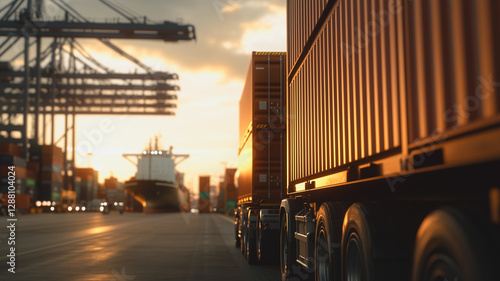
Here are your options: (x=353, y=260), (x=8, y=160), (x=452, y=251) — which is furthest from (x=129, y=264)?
(x=8, y=160)

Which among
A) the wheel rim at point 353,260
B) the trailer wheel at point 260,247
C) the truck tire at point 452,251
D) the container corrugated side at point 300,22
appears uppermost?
the container corrugated side at point 300,22

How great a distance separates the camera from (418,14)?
3.95 m

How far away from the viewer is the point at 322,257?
6.35m

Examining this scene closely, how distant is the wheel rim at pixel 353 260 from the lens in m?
5.06

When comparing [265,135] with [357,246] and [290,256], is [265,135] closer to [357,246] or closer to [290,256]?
[290,256]

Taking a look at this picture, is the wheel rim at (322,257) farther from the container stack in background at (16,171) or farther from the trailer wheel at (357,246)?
the container stack in background at (16,171)

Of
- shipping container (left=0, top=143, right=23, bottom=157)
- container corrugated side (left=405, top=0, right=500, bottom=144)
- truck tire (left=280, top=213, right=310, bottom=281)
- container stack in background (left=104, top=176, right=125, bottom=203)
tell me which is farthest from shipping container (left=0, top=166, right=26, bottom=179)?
container stack in background (left=104, top=176, right=125, bottom=203)

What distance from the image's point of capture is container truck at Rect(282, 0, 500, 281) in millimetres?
3082

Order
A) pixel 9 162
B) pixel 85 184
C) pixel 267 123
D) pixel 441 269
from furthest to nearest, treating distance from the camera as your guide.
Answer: pixel 85 184
pixel 9 162
pixel 267 123
pixel 441 269

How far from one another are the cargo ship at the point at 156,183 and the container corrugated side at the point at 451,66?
80.2 meters

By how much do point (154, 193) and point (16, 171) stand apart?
21.3 meters

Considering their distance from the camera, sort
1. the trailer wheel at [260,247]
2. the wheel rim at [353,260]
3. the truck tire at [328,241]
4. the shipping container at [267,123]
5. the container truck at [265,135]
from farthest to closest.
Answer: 1. the shipping container at [267,123]
2. the container truck at [265,135]
3. the trailer wheel at [260,247]
4. the truck tire at [328,241]
5. the wheel rim at [353,260]

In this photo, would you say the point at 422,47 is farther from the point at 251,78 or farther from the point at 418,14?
the point at 251,78

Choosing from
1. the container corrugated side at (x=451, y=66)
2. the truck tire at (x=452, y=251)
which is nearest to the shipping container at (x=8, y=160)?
the container corrugated side at (x=451, y=66)
